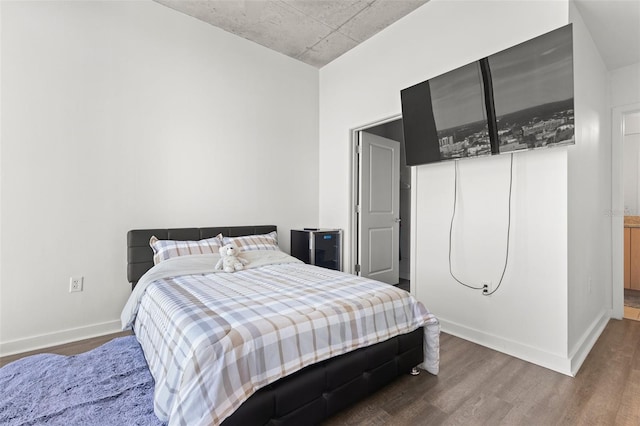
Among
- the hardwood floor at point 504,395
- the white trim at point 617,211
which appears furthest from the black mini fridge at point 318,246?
the white trim at point 617,211

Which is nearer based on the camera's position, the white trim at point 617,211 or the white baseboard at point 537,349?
the white baseboard at point 537,349

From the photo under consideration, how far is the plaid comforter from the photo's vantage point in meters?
1.22

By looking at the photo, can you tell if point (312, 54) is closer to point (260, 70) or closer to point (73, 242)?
point (260, 70)

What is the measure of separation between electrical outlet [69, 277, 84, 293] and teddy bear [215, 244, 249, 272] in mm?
1228

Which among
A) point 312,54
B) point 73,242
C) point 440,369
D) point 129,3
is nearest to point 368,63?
point 312,54

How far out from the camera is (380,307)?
184cm

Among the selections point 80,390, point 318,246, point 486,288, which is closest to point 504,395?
point 486,288

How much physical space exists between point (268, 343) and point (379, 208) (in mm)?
3158

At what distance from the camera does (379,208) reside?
4.27 meters

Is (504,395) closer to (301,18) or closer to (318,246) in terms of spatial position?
(318,246)

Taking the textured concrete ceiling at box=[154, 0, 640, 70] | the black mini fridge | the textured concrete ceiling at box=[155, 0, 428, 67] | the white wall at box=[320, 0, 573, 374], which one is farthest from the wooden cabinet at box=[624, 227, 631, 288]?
the textured concrete ceiling at box=[155, 0, 428, 67]

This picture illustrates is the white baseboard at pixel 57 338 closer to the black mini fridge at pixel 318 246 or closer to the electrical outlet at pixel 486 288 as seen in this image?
the black mini fridge at pixel 318 246

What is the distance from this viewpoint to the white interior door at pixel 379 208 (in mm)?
4059

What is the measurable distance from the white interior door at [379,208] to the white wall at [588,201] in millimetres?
2211
